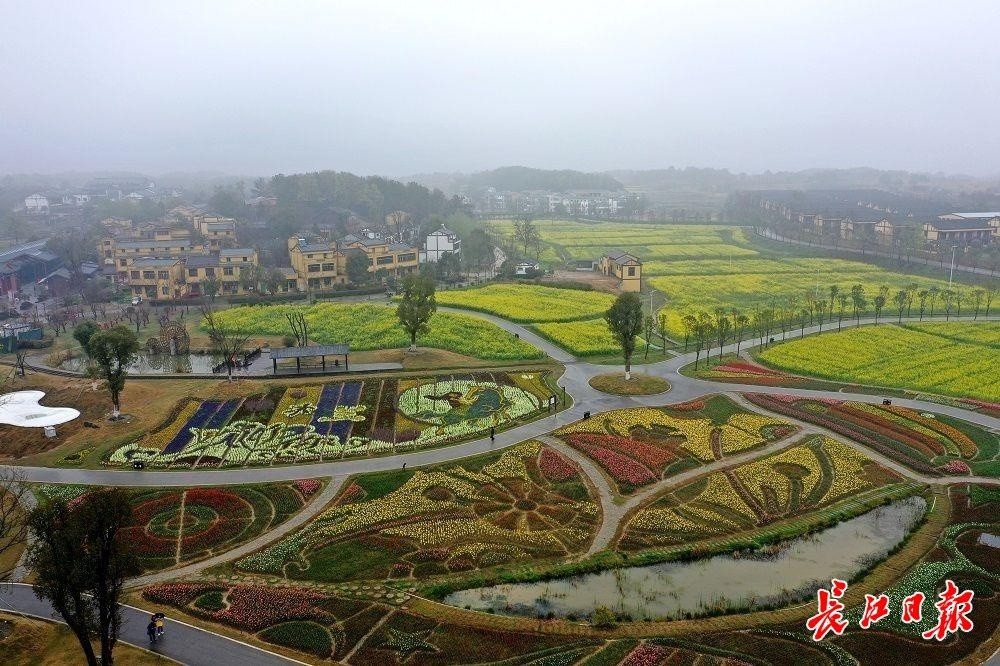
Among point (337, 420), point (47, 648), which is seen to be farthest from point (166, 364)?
point (47, 648)

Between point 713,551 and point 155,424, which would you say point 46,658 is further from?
point 713,551

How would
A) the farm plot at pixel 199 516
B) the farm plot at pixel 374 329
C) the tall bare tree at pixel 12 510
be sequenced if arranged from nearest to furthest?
1. the tall bare tree at pixel 12 510
2. the farm plot at pixel 199 516
3. the farm plot at pixel 374 329

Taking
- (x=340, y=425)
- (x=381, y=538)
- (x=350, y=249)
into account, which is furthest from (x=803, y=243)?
(x=381, y=538)

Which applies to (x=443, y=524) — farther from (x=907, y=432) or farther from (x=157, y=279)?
(x=157, y=279)

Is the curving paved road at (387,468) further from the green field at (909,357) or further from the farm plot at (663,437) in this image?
the green field at (909,357)

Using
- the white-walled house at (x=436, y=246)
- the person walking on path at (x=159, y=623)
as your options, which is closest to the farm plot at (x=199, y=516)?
the person walking on path at (x=159, y=623)
